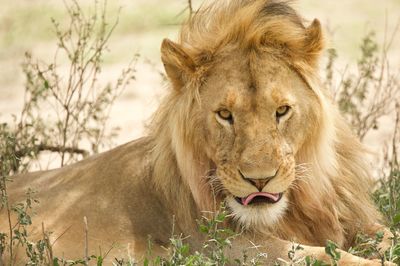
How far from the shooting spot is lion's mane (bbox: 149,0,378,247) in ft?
15.4

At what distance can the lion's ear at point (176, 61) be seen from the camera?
4699mm

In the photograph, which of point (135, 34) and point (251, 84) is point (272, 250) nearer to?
point (251, 84)

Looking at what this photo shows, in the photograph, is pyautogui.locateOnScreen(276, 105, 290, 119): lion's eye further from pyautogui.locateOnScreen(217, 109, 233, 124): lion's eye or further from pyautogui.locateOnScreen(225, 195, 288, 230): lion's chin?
pyautogui.locateOnScreen(225, 195, 288, 230): lion's chin

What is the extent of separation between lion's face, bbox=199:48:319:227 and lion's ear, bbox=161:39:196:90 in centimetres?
10

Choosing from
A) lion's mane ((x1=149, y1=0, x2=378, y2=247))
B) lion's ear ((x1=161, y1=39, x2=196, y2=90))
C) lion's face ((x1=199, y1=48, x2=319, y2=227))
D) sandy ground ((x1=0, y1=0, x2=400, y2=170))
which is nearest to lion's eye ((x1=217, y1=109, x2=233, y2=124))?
lion's face ((x1=199, y1=48, x2=319, y2=227))

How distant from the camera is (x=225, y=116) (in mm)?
4562

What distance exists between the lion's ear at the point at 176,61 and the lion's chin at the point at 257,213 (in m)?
0.56

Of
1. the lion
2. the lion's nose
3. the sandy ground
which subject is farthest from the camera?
the sandy ground

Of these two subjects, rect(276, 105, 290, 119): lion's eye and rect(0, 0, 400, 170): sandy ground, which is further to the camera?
rect(0, 0, 400, 170): sandy ground

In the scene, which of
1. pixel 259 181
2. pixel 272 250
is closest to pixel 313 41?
pixel 259 181

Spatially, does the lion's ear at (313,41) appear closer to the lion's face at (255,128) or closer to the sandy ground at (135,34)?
the lion's face at (255,128)

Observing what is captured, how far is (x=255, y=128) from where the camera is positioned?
446 centimetres

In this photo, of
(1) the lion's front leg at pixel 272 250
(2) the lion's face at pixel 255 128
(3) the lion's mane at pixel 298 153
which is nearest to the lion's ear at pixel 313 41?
(3) the lion's mane at pixel 298 153

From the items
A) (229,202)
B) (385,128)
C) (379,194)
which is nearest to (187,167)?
(229,202)
